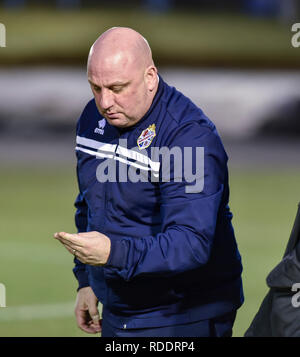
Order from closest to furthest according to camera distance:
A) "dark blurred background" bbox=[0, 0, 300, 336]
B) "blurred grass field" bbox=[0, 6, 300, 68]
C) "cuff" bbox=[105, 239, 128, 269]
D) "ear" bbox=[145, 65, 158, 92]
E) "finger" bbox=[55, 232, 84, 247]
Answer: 1. "finger" bbox=[55, 232, 84, 247]
2. "cuff" bbox=[105, 239, 128, 269]
3. "ear" bbox=[145, 65, 158, 92]
4. "dark blurred background" bbox=[0, 0, 300, 336]
5. "blurred grass field" bbox=[0, 6, 300, 68]

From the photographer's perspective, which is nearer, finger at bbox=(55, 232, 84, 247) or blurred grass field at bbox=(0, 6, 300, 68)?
finger at bbox=(55, 232, 84, 247)

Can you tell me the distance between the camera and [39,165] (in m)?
19.2

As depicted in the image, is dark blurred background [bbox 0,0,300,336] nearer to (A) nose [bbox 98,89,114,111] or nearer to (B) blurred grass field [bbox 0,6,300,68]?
(B) blurred grass field [bbox 0,6,300,68]

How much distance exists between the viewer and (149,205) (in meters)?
4.48

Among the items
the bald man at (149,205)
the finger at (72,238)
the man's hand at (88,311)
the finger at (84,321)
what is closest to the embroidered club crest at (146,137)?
the bald man at (149,205)

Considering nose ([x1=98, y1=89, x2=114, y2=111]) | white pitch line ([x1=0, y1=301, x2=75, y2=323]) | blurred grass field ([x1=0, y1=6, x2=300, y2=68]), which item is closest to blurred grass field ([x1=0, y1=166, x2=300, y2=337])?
white pitch line ([x1=0, y1=301, x2=75, y2=323])

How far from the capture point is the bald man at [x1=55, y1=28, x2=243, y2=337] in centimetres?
412

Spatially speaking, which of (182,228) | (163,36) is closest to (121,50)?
(182,228)

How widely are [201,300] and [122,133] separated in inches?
34.7

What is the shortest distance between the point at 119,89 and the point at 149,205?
1.88 ft

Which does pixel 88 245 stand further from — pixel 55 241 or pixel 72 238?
pixel 55 241

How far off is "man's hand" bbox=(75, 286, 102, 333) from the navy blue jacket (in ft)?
0.77

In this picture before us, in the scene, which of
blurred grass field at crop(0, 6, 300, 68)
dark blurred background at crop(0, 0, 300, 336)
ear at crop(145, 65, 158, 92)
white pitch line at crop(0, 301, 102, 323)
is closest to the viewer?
ear at crop(145, 65, 158, 92)

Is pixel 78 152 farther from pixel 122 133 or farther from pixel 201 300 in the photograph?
pixel 201 300
